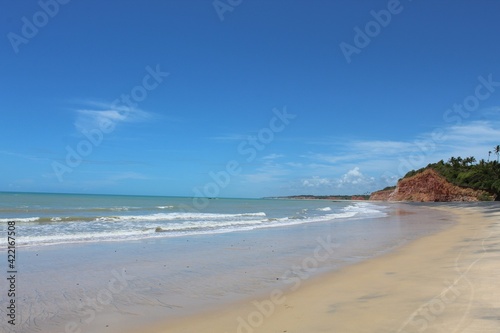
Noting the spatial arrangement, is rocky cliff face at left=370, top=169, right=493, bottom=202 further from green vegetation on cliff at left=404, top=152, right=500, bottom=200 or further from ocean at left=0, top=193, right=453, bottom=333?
ocean at left=0, top=193, right=453, bottom=333

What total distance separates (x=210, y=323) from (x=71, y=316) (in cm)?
234

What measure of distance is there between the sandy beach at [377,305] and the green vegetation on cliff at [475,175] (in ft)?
275

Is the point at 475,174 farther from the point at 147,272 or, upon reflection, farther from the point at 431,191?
the point at 147,272

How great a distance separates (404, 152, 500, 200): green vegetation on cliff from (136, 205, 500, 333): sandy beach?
3298 inches

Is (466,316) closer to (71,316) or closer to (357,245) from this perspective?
(71,316)

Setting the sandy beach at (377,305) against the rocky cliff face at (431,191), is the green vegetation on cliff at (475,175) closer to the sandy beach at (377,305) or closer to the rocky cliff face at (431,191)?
the rocky cliff face at (431,191)

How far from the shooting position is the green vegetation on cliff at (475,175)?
8171 centimetres

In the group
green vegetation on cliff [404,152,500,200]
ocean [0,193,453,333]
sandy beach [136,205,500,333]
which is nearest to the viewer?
sandy beach [136,205,500,333]

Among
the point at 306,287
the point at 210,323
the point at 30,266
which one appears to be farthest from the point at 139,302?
the point at 30,266

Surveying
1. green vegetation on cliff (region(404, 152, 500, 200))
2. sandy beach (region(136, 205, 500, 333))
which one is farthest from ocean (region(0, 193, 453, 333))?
green vegetation on cliff (region(404, 152, 500, 200))

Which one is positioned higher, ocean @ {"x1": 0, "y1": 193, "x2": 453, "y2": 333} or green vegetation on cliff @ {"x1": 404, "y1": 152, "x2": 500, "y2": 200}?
green vegetation on cliff @ {"x1": 404, "y1": 152, "x2": 500, "y2": 200}

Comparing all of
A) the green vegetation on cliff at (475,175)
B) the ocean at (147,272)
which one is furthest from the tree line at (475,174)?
the ocean at (147,272)

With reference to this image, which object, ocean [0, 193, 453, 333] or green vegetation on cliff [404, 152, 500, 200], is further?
green vegetation on cliff [404, 152, 500, 200]

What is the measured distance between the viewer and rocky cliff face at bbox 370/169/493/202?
9019 cm
